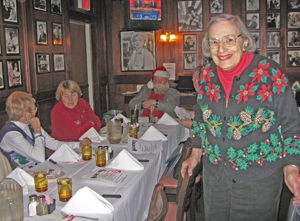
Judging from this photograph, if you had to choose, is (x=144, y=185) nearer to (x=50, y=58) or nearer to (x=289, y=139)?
(x=289, y=139)

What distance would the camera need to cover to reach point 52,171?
202 centimetres

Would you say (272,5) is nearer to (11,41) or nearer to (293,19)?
(293,19)

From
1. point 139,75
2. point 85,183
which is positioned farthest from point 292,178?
point 139,75

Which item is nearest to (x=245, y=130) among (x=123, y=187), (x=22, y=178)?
(x=123, y=187)

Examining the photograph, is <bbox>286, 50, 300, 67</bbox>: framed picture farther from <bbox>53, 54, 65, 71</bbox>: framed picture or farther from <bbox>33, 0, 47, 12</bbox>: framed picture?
<bbox>33, 0, 47, 12</bbox>: framed picture

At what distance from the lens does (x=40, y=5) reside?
192 inches

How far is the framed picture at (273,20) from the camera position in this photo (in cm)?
680

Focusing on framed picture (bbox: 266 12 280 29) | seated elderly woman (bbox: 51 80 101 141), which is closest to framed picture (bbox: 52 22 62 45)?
seated elderly woman (bbox: 51 80 101 141)

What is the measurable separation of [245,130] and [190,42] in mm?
5865

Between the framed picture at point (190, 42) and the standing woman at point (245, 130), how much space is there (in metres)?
5.62

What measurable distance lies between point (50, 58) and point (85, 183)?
388 cm

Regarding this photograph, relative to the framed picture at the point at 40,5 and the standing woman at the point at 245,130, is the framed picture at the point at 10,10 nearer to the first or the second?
the framed picture at the point at 40,5

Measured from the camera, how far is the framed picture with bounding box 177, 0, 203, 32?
274 inches

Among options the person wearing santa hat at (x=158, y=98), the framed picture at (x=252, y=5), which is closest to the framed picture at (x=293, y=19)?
the framed picture at (x=252, y=5)
